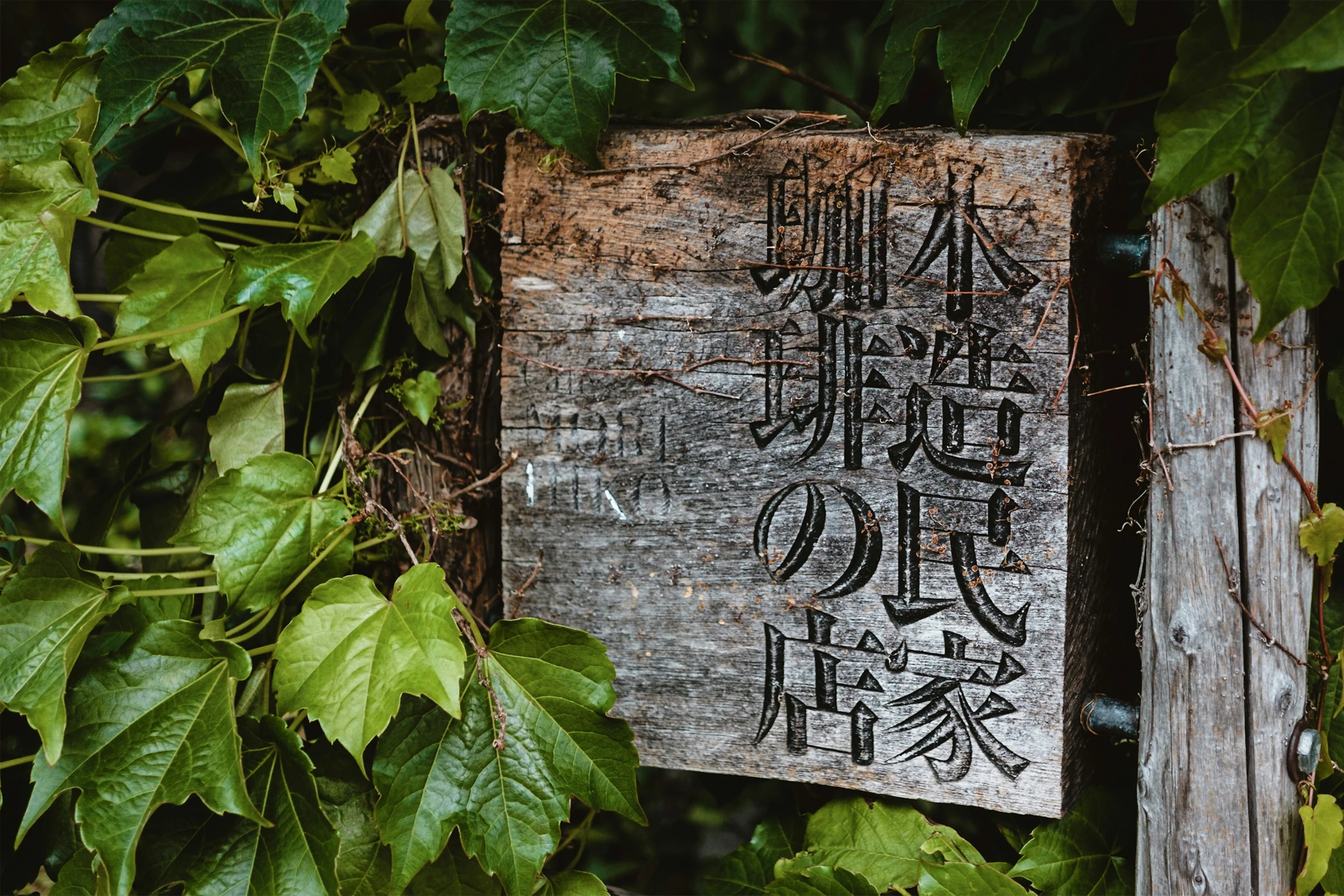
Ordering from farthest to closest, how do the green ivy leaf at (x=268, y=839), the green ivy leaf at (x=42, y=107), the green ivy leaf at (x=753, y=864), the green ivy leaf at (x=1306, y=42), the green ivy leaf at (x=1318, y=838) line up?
the green ivy leaf at (x=753, y=864) → the green ivy leaf at (x=42, y=107) → the green ivy leaf at (x=268, y=839) → the green ivy leaf at (x=1318, y=838) → the green ivy leaf at (x=1306, y=42)

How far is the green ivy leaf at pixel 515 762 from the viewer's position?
1098 mm

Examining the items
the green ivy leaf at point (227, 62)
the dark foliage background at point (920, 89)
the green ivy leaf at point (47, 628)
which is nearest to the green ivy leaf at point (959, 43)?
the dark foliage background at point (920, 89)

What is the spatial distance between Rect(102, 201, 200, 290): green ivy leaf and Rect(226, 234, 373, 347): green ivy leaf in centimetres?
20

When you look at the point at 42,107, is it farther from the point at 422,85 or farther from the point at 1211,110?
the point at 1211,110

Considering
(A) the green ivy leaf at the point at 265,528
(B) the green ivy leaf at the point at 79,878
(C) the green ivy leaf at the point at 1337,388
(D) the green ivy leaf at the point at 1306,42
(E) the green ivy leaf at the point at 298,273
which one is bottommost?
(B) the green ivy leaf at the point at 79,878

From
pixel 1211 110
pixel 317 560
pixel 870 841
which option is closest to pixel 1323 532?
pixel 1211 110

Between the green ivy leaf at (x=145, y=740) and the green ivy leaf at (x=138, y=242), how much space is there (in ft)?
1.62

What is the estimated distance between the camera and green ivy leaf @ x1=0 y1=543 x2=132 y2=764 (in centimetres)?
104

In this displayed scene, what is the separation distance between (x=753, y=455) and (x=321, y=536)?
545mm

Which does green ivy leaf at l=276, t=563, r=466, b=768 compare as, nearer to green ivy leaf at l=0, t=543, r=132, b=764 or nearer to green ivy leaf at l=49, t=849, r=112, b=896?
green ivy leaf at l=0, t=543, r=132, b=764

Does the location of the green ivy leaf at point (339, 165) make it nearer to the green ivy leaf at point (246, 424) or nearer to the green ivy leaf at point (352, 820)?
the green ivy leaf at point (246, 424)

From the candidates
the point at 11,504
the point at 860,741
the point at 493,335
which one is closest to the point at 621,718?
the point at 860,741

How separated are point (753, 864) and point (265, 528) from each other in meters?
0.80

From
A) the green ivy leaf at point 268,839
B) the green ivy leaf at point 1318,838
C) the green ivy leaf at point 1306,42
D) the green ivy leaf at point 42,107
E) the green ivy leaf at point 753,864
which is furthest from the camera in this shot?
the green ivy leaf at point 753,864
